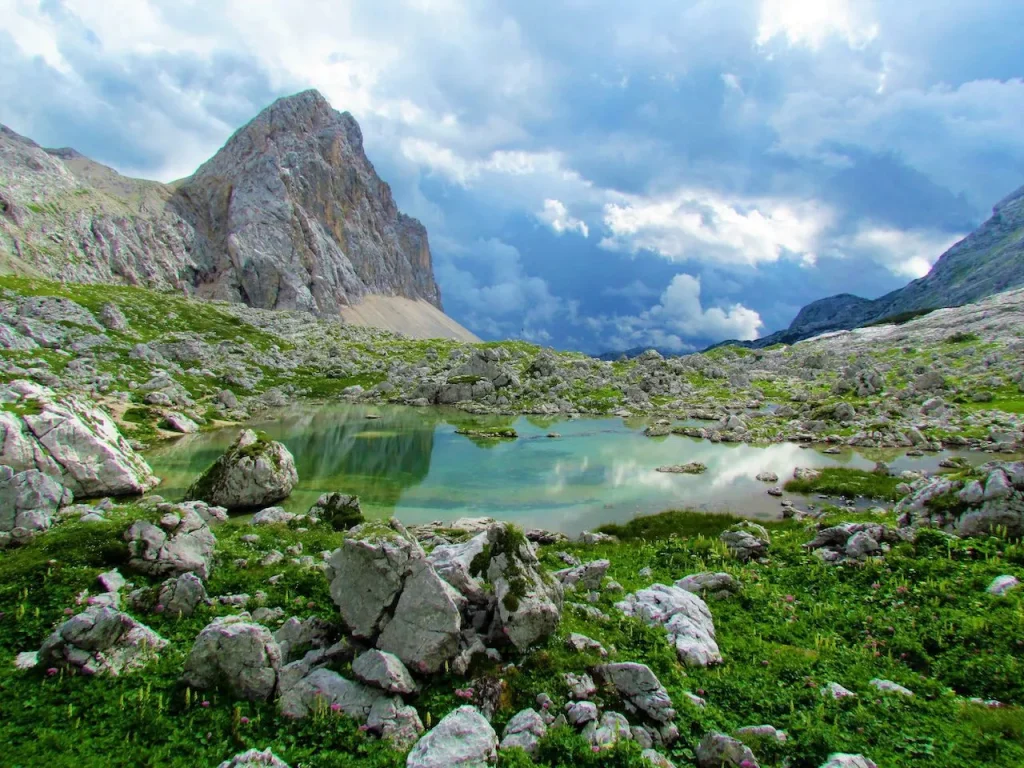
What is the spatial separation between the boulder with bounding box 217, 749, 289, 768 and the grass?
40.8m

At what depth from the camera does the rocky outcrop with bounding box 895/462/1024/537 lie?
1903 cm

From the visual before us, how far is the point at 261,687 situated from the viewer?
10391 millimetres

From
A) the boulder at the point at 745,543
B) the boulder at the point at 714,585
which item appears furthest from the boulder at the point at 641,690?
the boulder at the point at 745,543

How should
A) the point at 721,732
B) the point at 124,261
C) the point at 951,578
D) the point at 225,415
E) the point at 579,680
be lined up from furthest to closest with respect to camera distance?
the point at 124,261, the point at 225,415, the point at 951,578, the point at 579,680, the point at 721,732

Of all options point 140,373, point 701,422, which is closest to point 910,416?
point 701,422

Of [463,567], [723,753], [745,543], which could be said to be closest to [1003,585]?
[745,543]

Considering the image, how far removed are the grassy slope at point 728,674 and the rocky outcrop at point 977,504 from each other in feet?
5.08

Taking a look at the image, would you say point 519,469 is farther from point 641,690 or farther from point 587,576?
point 641,690

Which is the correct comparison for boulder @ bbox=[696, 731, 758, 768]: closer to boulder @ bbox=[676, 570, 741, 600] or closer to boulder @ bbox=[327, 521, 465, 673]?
boulder @ bbox=[327, 521, 465, 673]

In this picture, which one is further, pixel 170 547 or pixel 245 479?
pixel 245 479

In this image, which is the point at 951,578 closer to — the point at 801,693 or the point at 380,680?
the point at 801,693

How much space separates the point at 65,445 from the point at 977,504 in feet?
157

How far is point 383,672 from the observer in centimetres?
1052

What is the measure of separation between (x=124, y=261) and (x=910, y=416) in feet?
821
